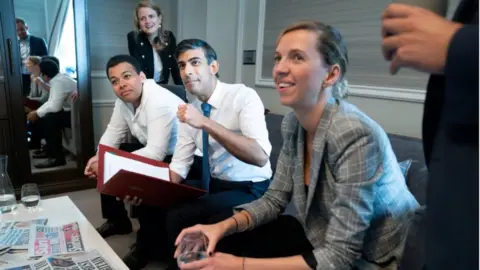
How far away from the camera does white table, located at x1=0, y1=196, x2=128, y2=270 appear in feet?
3.64

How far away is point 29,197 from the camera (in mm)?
1447

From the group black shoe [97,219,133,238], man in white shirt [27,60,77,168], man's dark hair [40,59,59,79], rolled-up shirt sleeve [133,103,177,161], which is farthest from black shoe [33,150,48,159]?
rolled-up shirt sleeve [133,103,177,161]

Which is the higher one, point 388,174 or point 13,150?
point 388,174

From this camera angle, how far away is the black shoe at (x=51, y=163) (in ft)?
8.36

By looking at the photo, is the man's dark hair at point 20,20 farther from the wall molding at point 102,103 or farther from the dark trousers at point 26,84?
the wall molding at point 102,103

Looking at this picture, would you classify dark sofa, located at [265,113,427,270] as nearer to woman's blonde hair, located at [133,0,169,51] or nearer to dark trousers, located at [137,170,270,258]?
dark trousers, located at [137,170,270,258]

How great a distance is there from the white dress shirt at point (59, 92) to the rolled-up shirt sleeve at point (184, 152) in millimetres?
1410

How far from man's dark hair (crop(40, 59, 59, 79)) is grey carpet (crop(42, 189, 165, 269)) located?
0.94 meters

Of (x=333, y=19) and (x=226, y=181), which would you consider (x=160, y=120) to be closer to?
(x=226, y=181)

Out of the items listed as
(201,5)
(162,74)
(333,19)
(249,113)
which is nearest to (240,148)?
(249,113)

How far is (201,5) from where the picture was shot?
9.83ft

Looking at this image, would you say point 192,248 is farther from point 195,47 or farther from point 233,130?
point 195,47

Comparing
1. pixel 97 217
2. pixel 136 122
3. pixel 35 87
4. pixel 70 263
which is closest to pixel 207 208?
pixel 70 263

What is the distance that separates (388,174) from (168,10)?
2729 mm
